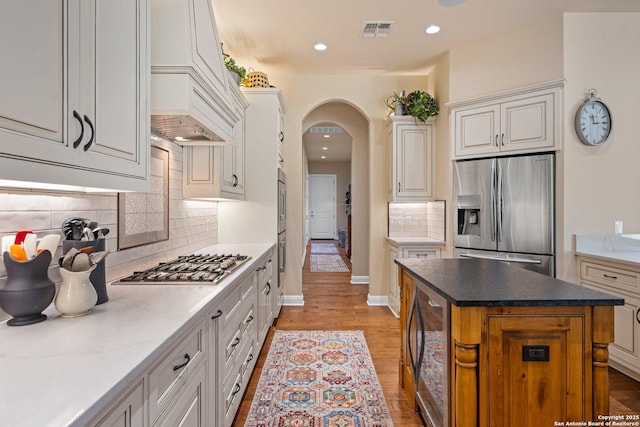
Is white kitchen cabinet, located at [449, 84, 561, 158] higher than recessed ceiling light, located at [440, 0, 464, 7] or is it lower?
lower

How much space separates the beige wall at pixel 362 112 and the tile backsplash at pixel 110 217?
1425 millimetres

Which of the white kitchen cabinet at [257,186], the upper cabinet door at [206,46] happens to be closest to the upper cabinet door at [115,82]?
the upper cabinet door at [206,46]

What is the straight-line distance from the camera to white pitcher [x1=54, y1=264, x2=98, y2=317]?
1084 millimetres

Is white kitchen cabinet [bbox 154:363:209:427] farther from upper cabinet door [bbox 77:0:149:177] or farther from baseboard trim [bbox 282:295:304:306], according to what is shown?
baseboard trim [bbox 282:295:304:306]

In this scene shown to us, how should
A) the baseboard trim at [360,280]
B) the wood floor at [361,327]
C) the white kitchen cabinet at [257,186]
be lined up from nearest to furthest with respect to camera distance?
the wood floor at [361,327] < the white kitchen cabinet at [257,186] < the baseboard trim at [360,280]

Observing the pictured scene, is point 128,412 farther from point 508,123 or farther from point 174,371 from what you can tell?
point 508,123

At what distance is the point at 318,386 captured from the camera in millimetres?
2373

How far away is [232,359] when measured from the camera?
71.7 inches

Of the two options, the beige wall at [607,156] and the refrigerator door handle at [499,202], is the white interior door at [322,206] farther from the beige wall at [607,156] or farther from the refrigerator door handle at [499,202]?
the beige wall at [607,156]

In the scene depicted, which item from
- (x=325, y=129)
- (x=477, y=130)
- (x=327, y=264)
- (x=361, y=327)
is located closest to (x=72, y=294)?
(x=361, y=327)

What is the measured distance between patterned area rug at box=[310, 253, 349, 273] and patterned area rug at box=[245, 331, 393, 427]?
11.4ft

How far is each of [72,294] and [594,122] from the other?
12.5ft

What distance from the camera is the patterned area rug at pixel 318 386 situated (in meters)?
2.01

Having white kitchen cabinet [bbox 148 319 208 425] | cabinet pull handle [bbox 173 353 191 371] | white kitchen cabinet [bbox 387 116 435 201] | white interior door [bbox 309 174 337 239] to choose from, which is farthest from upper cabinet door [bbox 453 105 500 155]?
white interior door [bbox 309 174 337 239]
